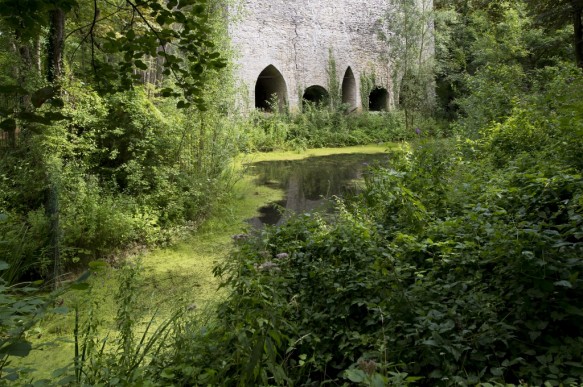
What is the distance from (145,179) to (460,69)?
1541 centimetres

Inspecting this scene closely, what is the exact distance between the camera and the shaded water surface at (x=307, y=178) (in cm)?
693

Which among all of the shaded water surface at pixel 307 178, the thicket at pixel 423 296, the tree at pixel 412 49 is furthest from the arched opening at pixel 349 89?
the thicket at pixel 423 296

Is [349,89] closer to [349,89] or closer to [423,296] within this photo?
[349,89]

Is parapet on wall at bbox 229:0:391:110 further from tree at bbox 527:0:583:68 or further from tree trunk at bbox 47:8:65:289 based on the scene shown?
tree trunk at bbox 47:8:65:289

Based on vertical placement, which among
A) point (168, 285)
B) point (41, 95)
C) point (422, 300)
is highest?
point (41, 95)

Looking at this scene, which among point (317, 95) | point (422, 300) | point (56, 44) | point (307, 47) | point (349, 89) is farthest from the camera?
point (317, 95)

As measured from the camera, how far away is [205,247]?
5.18 m

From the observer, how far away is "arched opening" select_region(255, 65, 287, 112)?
609 inches

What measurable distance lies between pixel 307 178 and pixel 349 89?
30.4ft

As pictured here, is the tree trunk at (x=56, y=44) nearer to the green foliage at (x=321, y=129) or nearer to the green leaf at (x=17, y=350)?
the green leaf at (x=17, y=350)

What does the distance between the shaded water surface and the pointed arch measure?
5.35m

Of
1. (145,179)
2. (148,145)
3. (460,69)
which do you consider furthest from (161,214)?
(460,69)

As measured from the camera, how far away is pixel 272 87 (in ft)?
54.3

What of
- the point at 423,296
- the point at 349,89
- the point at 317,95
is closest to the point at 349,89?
the point at 349,89
